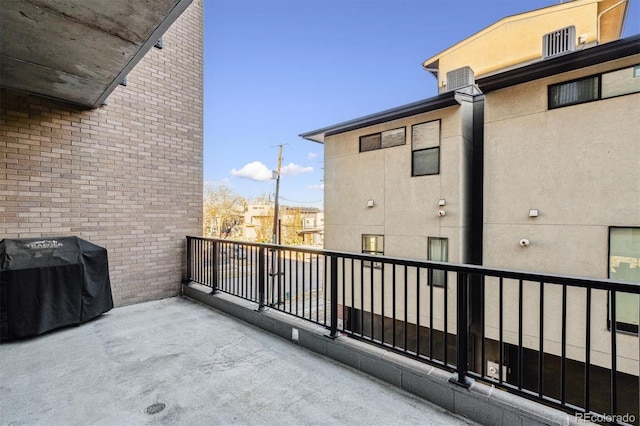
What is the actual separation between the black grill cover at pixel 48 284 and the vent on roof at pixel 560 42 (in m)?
9.87

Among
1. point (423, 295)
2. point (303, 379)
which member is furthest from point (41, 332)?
point (423, 295)

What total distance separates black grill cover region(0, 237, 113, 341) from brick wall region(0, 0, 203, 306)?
357 mm

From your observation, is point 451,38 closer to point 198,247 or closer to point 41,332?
point 198,247

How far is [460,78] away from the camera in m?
6.86

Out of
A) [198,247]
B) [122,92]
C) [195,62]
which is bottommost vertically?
[198,247]

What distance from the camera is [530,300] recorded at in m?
5.36

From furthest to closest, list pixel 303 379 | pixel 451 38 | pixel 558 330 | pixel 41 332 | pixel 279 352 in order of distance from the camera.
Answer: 1. pixel 451 38
2. pixel 558 330
3. pixel 41 332
4. pixel 279 352
5. pixel 303 379

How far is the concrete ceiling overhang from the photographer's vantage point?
187cm

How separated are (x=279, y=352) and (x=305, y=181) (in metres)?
30.5

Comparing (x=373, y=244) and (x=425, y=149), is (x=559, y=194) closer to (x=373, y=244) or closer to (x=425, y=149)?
(x=425, y=149)

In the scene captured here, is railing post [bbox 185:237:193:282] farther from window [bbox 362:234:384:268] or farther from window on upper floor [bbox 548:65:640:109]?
window on upper floor [bbox 548:65:640:109]

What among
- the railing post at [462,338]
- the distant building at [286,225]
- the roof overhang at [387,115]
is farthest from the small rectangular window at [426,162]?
the distant building at [286,225]

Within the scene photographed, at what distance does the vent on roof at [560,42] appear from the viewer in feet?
22.5

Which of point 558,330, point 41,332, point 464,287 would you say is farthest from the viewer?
point 558,330
